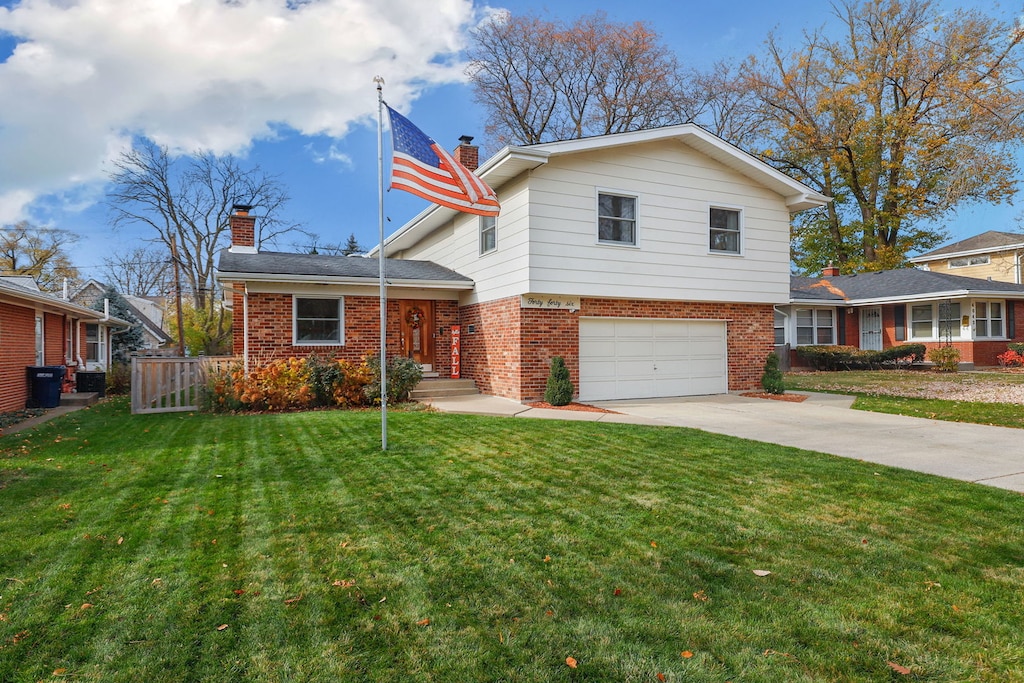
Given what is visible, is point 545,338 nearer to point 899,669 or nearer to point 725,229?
point 725,229

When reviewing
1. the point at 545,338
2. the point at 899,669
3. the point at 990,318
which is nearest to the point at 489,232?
the point at 545,338

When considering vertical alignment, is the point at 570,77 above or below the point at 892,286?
above

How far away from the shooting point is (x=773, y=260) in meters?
14.2

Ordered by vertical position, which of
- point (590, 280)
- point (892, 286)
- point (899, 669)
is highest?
point (892, 286)

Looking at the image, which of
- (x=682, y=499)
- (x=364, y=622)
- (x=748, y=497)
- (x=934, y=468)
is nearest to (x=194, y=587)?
(x=364, y=622)

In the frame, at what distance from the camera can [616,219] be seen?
40.8 feet

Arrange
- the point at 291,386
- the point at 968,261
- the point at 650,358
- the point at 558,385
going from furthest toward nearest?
the point at 968,261 → the point at 650,358 → the point at 558,385 → the point at 291,386

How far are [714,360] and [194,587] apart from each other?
13.1 metres

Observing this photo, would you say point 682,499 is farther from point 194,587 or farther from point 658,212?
point 658,212

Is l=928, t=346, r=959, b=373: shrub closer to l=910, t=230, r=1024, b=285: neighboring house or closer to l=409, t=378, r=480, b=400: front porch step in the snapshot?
l=910, t=230, r=1024, b=285: neighboring house

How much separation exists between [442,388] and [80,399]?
9.67m

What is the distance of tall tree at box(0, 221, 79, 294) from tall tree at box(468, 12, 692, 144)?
2811 centimetres

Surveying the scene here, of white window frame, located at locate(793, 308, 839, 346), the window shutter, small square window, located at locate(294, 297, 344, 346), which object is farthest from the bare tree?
the window shutter

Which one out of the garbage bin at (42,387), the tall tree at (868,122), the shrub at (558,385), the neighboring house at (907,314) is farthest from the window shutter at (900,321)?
the garbage bin at (42,387)
